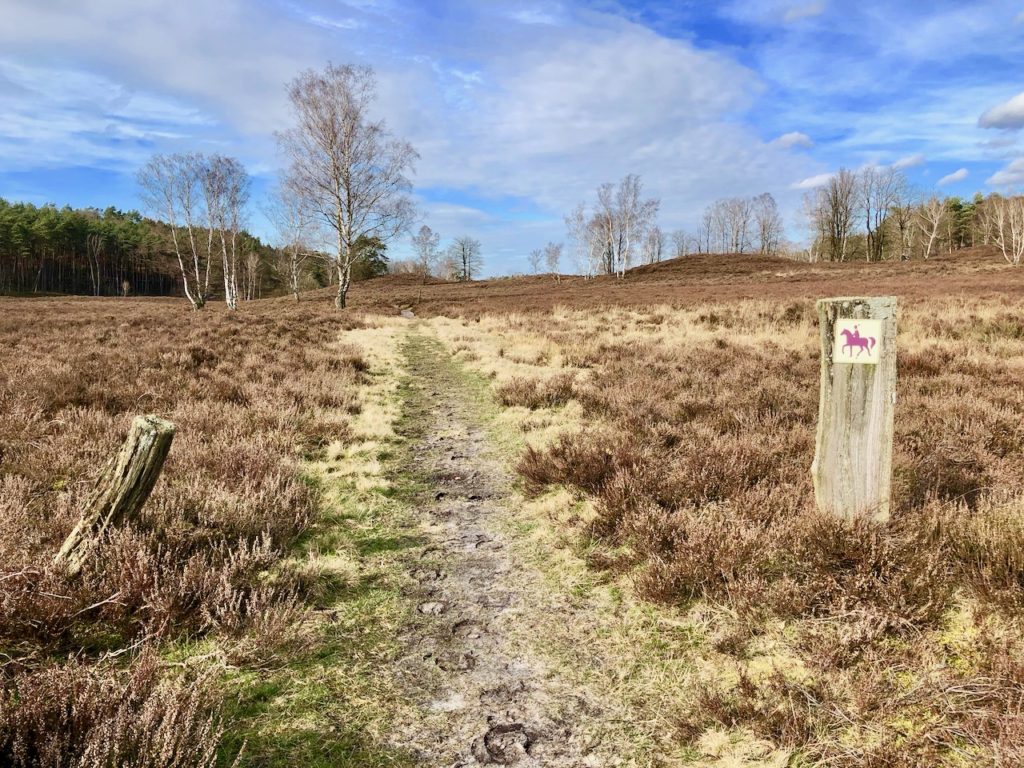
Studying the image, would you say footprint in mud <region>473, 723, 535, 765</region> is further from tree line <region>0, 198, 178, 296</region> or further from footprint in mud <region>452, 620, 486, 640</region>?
tree line <region>0, 198, 178, 296</region>

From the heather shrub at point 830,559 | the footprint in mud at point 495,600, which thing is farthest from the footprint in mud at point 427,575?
the heather shrub at point 830,559

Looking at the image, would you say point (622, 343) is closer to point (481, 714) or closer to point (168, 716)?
point (481, 714)

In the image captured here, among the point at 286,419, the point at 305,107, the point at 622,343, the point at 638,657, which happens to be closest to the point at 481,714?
the point at 638,657

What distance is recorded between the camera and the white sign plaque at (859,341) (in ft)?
9.73

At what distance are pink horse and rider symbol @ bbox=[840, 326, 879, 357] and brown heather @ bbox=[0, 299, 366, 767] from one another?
3435 mm

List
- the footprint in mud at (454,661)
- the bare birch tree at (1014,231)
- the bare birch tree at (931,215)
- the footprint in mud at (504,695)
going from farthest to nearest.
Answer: the bare birch tree at (931,215) < the bare birch tree at (1014,231) < the footprint in mud at (454,661) < the footprint in mud at (504,695)

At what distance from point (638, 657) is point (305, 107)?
96.2 ft

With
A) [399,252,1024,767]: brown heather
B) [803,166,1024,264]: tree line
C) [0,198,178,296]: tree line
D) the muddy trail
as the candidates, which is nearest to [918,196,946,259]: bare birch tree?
[803,166,1024,264]: tree line

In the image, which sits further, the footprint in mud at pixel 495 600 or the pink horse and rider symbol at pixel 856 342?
the footprint in mud at pixel 495 600

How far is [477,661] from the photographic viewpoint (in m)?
2.67

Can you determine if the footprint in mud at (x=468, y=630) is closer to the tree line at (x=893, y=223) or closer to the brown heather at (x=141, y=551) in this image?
the brown heather at (x=141, y=551)

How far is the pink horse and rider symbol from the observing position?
9.77 feet

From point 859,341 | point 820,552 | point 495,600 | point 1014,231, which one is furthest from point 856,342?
point 1014,231

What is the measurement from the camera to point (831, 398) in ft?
10.2
